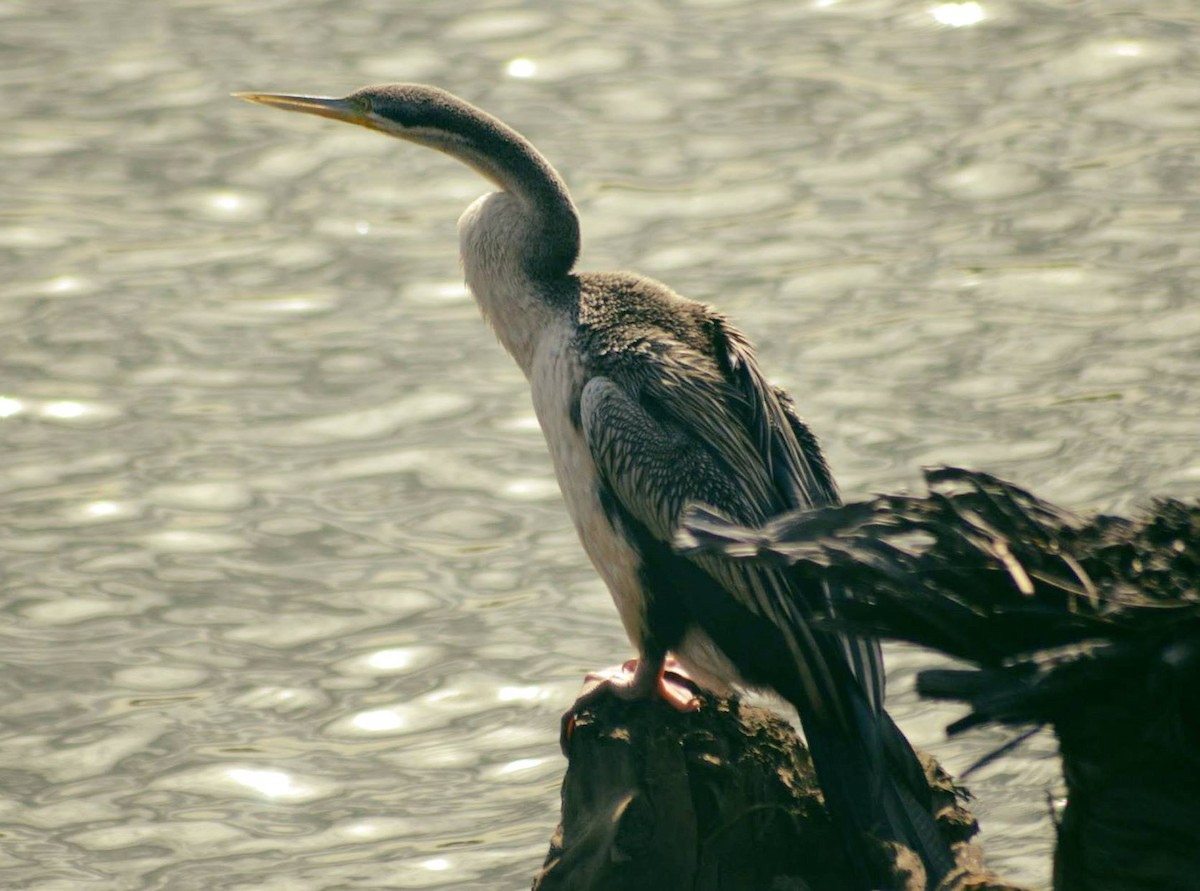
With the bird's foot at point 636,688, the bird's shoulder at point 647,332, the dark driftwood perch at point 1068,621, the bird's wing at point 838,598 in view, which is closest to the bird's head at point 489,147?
the bird's shoulder at point 647,332

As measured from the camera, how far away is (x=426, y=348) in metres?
10.1

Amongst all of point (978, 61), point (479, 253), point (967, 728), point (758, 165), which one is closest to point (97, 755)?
point (479, 253)

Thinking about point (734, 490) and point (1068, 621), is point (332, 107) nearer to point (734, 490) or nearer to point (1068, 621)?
point (734, 490)

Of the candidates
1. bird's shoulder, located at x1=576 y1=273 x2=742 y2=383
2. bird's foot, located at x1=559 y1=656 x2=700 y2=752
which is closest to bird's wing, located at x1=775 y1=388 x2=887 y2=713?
bird's shoulder, located at x1=576 y1=273 x2=742 y2=383

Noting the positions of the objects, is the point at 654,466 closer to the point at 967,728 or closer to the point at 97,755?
the point at 967,728

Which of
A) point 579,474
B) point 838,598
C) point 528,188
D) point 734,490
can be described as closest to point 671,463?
point 734,490

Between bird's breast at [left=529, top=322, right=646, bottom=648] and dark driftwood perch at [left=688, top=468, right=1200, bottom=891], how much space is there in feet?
5.49

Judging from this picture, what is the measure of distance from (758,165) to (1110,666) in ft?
27.5

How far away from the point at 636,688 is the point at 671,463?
25.2 inches

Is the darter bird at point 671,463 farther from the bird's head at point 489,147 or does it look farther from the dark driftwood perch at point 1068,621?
the dark driftwood perch at point 1068,621

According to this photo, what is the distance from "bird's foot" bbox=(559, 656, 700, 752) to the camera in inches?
207

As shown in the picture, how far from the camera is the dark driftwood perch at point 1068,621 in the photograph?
3.52 m

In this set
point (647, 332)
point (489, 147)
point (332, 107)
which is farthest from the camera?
point (332, 107)

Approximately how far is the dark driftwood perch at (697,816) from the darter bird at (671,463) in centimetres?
18
